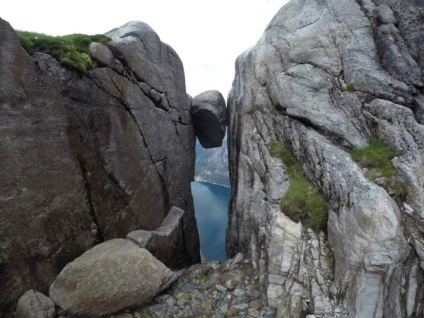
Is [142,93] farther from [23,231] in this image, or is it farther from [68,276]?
[68,276]

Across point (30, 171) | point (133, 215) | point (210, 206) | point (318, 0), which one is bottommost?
point (210, 206)

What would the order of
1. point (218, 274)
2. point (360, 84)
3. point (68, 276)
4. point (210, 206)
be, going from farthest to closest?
point (210, 206) < point (360, 84) < point (218, 274) < point (68, 276)

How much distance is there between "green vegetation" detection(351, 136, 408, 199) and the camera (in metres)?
11.3

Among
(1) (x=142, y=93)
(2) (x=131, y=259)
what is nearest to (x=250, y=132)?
(1) (x=142, y=93)

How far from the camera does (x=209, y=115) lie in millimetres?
30531

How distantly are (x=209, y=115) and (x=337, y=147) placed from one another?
18.2 m

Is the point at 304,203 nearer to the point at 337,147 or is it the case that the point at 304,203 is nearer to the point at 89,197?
the point at 337,147

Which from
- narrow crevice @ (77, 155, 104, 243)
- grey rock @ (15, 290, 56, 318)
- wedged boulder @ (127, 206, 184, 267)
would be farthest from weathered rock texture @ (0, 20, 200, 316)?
grey rock @ (15, 290, 56, 318)

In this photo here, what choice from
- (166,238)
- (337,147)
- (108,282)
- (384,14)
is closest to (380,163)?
(337,147)

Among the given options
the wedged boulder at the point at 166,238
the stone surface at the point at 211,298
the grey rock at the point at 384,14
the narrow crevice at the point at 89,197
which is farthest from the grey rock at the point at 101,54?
the grey rock at the point at 384,14

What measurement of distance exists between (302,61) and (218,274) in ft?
51.8

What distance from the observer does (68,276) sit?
11.7 metres

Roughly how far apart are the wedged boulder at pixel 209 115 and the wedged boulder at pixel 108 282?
19.9 metres

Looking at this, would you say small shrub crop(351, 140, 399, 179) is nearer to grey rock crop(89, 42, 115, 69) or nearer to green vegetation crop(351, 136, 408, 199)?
green vegetation crop(351, 136, 408, 199)
